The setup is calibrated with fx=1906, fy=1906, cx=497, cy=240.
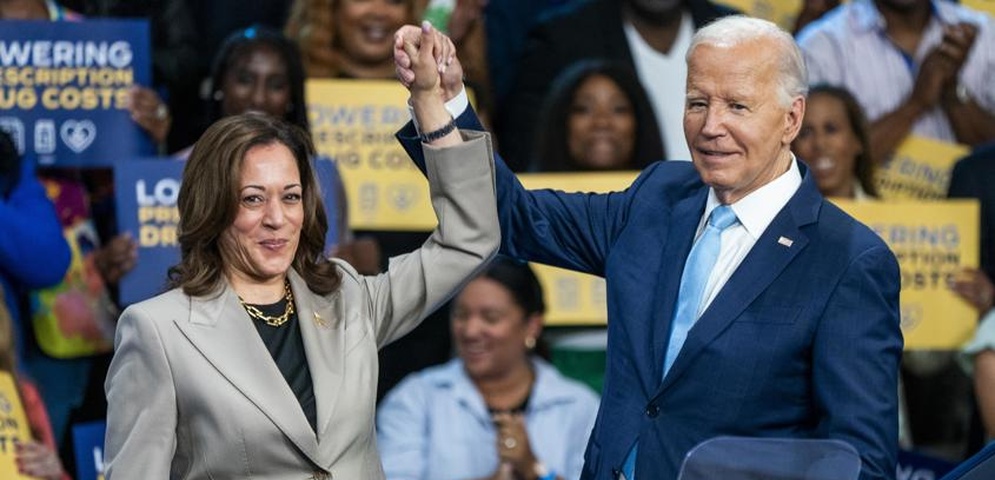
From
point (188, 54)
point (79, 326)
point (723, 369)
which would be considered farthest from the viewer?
point (188, 54)

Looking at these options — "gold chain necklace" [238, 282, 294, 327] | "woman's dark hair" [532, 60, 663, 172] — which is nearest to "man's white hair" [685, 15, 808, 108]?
"gold chain necklace" [238, 282, 294, 327]

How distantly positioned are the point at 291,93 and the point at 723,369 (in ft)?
9.79

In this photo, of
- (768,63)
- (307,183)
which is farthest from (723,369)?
(307,183)

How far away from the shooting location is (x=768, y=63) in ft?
11.5

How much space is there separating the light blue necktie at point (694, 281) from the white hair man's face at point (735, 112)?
0.09m

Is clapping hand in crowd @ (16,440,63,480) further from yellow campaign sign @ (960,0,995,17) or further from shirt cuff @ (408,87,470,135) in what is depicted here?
yellow campaign sign @ (960,0,995,17)

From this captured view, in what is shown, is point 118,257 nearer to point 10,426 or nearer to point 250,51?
point 10,426

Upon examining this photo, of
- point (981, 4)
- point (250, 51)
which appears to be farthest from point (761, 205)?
point (981, 4)

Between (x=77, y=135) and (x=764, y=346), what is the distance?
328 cm

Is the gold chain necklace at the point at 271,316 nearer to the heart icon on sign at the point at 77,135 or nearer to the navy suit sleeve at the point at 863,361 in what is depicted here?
the navy suit sleeve at the point at 863,361

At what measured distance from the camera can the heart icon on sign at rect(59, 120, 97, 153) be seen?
612 cm

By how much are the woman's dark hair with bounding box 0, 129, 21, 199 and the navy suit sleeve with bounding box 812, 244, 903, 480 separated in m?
3.15

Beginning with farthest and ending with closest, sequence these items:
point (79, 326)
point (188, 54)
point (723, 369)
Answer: point (188, 54), point (79, 326), point (723, 369)

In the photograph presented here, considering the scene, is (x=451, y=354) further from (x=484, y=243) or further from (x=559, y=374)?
(x=484, y=243)
